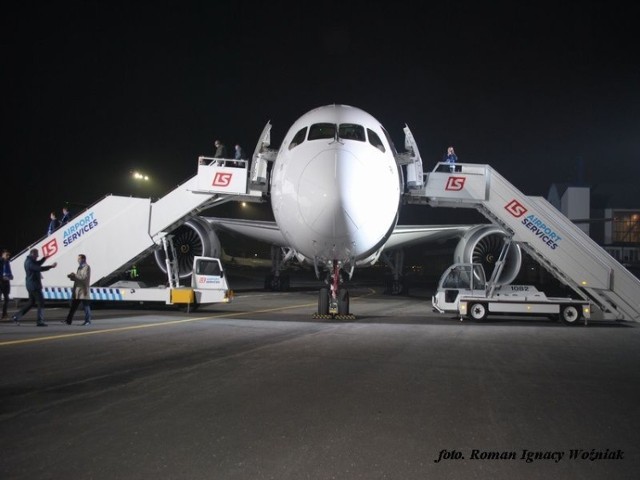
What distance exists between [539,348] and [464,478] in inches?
227

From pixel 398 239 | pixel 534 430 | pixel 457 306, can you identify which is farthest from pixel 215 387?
pixel 398 239

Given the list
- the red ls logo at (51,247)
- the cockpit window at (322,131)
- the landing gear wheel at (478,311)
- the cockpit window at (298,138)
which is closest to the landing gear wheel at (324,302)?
the landing gear wheel at (478,311)

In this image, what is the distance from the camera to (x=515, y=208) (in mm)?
13250

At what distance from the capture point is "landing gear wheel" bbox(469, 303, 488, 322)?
1243cm

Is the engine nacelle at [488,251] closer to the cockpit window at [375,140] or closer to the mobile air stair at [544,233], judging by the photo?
the mobile air stair at [544,233]

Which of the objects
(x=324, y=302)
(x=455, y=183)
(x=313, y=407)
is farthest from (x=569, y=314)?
(x=313, y=407)

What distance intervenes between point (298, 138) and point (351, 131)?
1.17 m

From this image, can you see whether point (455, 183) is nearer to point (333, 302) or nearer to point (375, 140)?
point (375, 140)

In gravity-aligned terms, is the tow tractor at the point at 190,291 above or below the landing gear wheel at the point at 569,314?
above

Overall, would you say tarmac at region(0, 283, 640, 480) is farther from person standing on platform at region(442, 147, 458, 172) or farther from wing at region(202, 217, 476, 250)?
wing at region(202, 217, 476, 250)

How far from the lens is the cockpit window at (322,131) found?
1029 cm

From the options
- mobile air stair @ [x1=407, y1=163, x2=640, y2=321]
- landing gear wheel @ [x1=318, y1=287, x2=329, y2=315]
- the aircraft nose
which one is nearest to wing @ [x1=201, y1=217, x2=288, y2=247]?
landing gear wheel @ [x1=318, y1=287, x2=329, y2=315]

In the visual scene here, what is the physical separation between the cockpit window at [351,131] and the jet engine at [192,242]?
7464 millimetres

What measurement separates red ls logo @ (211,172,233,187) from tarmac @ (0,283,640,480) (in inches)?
194
